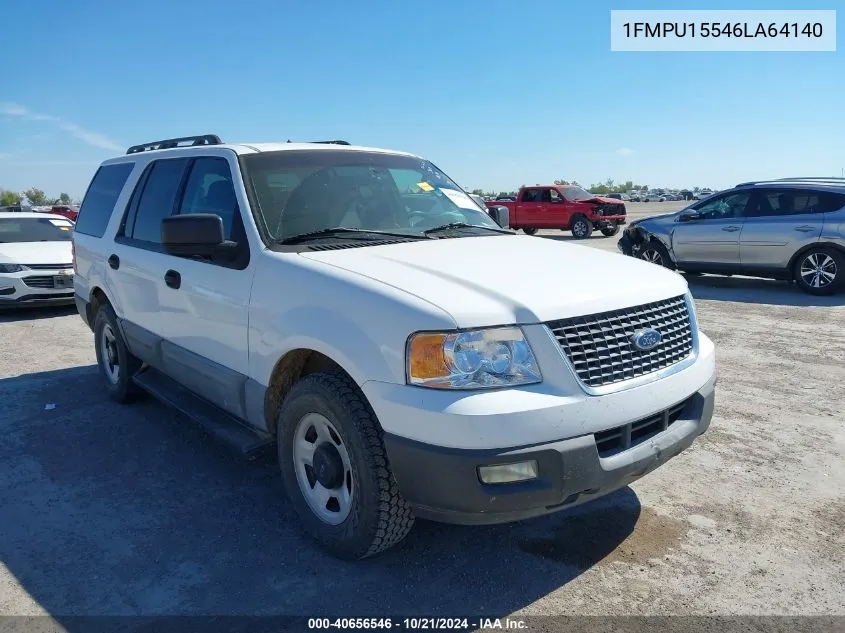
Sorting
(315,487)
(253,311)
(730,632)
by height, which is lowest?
(730,632)

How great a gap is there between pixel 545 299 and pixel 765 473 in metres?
2.25

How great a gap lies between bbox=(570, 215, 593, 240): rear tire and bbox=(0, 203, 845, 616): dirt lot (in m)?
17.7

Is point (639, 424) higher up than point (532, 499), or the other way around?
point (639, 424)

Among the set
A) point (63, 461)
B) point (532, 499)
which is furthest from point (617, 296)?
point (63, 461)

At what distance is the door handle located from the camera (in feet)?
13.3

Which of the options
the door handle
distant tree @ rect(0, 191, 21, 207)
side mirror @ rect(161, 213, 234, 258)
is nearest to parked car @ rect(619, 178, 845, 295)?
the door handle

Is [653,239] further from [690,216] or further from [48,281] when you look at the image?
[48,281]

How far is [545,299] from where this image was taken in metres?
2.68

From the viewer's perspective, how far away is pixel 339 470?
9.86ft

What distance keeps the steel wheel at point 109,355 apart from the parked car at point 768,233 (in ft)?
31.0

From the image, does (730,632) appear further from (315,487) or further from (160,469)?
(160,469)

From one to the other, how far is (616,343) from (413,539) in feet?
4.56

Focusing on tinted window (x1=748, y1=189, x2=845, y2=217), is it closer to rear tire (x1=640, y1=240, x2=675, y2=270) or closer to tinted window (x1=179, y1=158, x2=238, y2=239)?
rear tire (x1=640, y1=240, x2=675, y2=270)

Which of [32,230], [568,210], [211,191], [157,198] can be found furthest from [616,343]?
[568,210]
